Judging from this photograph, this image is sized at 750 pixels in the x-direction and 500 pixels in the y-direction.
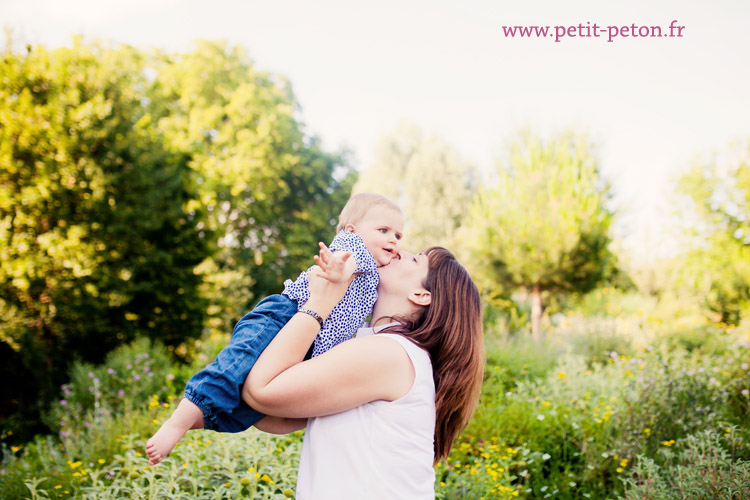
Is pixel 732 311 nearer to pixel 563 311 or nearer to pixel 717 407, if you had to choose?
pixel 563 311

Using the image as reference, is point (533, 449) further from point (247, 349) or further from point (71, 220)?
point (71, 220)

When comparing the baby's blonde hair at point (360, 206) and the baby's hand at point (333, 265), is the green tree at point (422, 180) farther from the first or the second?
the baby's hand at point (333, 265)

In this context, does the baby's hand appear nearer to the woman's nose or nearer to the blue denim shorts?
the blue denim shorts

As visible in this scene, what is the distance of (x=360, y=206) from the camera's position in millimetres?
2797

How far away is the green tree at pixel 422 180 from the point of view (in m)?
26.5

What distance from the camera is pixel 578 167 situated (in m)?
14.1

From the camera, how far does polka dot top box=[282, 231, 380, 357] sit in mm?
1880

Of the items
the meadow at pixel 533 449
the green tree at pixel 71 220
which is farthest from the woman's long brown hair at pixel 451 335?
the green tree at pixel 71 220

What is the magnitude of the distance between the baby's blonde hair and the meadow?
5.06 ft

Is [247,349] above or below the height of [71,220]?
below

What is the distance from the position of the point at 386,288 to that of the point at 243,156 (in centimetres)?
1495

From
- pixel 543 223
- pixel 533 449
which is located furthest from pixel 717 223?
pixel 533 449

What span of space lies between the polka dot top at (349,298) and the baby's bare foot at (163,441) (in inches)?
20.5

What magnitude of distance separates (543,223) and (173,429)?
12.7 metres
